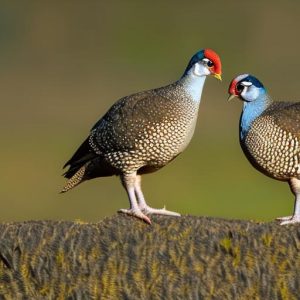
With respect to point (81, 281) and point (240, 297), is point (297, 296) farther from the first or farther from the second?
point (81, 281)

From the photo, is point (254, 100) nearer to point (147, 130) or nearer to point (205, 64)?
point (205, 64)

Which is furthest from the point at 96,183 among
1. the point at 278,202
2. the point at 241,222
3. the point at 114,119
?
the point at 241,222

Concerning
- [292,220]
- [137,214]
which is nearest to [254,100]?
[292,220]

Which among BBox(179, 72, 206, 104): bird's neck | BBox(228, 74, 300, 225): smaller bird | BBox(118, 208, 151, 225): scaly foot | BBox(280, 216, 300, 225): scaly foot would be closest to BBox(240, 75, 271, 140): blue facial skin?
BBox(228, 74, 300, 225): smaller bird

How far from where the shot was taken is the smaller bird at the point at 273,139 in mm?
6516

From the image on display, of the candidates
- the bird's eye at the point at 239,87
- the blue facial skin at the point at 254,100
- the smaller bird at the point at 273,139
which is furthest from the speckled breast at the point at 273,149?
the bird's eye at the point at 239,87

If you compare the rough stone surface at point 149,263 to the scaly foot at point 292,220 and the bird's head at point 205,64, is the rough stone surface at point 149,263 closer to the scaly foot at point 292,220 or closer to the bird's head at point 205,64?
the scaly foot at point 292,220

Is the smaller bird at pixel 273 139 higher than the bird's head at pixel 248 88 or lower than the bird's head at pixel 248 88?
lower

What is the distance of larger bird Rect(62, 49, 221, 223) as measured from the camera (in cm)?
661

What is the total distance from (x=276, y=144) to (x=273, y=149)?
39 millimetres

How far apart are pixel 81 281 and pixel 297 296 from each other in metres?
1.00

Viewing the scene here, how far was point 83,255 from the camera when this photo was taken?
5926 millimetres

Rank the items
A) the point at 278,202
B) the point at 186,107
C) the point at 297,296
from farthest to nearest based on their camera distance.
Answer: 1. the point at 278,202
2. the point at 186,107
3. the point at 297,296

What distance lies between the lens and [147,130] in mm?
6656
